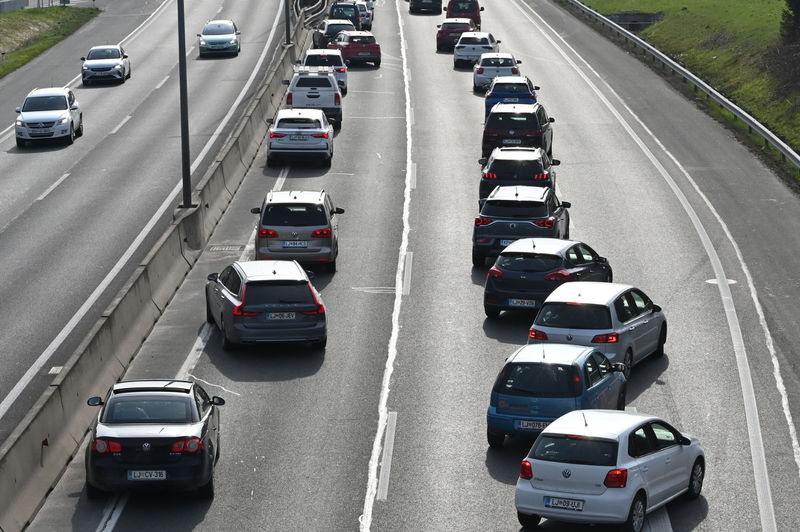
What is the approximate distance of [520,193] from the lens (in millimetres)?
26906

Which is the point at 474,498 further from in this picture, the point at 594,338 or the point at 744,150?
the point at 744,150

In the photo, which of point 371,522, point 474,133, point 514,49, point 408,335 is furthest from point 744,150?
point 371,522

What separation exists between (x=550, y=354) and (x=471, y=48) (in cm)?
3763

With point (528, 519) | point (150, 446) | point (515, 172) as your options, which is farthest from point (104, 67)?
point (528, 519)

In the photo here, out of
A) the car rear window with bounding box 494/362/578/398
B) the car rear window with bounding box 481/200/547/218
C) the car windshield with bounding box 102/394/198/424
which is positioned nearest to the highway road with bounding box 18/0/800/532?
the car rear window with bounding box 494/362/578/398

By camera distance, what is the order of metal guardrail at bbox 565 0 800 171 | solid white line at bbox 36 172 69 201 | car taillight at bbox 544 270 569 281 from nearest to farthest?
1. car taillight at bbox 544 270 569 281
2. solid white line at bbox 36 172 69 201
3. metal guardrail at bbox 565 0 800 171

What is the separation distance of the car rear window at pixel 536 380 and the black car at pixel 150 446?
401 cm

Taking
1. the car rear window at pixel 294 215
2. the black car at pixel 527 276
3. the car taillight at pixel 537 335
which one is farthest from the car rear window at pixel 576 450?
the car rear window at pixel 294 215

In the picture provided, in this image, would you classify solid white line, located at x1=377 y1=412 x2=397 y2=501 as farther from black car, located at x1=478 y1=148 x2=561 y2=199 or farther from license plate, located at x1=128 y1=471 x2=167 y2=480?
black car, located at x1=478 y1=148 x2=561 y2=199

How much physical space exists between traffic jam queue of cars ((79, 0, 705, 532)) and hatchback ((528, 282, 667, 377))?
0.02 meters

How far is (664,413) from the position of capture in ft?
60.1

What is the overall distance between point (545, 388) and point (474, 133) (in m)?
24.9

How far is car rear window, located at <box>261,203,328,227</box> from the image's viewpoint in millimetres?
26188

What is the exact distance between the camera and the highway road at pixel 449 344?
599 inches
